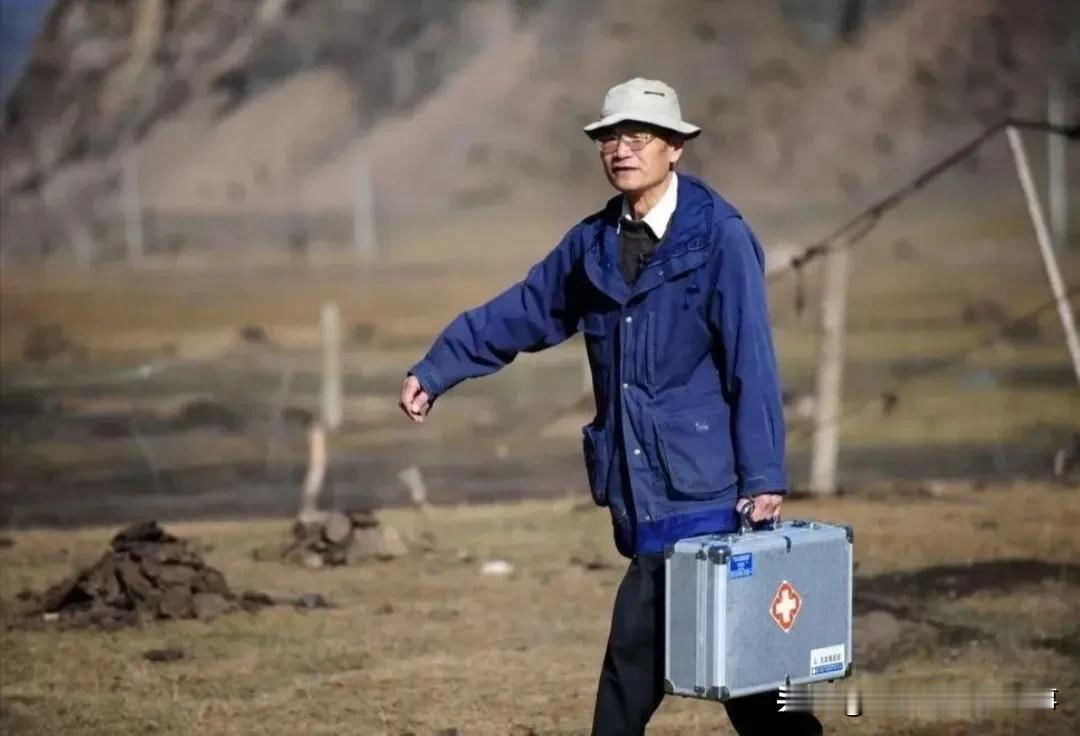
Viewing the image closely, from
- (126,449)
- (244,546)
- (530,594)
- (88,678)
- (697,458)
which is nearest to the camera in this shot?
(697,458)

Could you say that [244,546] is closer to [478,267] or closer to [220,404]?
[220,404]

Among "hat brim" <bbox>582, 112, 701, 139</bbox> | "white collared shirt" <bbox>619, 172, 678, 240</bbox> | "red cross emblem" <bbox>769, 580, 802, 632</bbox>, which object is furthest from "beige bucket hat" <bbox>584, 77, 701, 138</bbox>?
"red cross emblem" <bbox>769, 580, 802, 632</bbox>

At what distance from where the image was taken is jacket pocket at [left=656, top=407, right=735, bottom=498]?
15.5 ft

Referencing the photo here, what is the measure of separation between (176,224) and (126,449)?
4.41 ft

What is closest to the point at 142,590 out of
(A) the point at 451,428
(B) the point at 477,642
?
(B) the point at 477,642

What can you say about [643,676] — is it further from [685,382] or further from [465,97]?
[465,97]

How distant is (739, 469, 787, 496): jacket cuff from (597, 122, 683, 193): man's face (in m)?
0.69

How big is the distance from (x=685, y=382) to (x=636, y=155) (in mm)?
512

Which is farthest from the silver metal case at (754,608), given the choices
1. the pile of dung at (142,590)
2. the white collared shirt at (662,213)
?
the pile of dung at (142,590)

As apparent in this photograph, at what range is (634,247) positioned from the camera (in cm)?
487

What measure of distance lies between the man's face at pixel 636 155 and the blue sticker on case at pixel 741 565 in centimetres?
85

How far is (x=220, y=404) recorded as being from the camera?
476 inches

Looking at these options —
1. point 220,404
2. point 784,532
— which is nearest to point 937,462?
point 220,404

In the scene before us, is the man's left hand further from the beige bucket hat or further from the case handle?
the beige bucket hat
